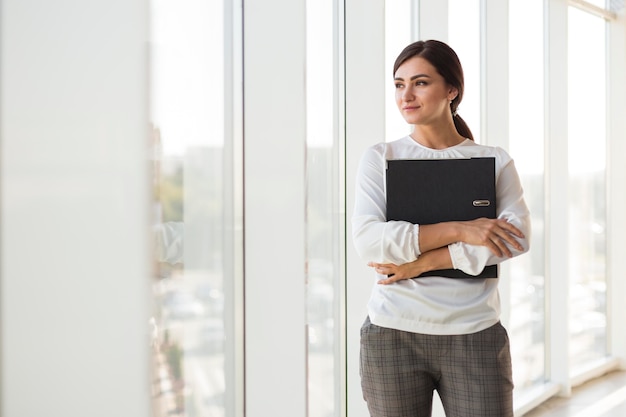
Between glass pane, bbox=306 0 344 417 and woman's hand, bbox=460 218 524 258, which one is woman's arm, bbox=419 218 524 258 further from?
glass pane, bbox=306 0 344 417

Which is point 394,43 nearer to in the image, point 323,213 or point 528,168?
point 323,213

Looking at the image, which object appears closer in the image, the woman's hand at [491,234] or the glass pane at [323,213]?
the woman's hand at [491,234]

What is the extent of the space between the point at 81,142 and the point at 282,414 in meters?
1.25

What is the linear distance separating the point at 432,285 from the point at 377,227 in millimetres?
203

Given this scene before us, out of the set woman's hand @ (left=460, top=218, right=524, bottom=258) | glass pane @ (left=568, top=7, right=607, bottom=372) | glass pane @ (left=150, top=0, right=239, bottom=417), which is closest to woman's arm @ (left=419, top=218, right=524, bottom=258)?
woman's hand @ (left=460, top=218, right=524, bottom=258)

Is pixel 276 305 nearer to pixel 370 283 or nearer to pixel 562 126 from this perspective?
pixel 370 283

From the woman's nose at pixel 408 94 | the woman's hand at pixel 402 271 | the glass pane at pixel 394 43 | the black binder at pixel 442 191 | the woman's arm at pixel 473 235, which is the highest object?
the glass pane at pixel 394 43

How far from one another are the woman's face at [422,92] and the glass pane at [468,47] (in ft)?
6.21

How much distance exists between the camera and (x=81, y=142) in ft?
5.98

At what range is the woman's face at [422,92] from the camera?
5.66 ft

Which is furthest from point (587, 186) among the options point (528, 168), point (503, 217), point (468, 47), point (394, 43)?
point (503, 217)

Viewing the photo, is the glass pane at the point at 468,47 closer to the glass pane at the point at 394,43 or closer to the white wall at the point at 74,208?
the glass pane at the point at 394,43

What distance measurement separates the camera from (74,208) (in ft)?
5.96

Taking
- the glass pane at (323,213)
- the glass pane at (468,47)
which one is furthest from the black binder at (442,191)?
the glass pane at (468,47)
